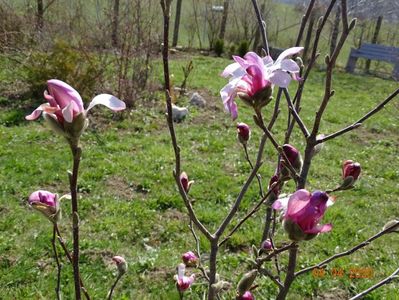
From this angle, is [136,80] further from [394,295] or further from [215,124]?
[394,295]

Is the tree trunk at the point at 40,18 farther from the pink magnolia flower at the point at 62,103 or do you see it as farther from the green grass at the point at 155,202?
the pink magnolia flower at the point at 62,103

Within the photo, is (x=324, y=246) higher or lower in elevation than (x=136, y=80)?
lower

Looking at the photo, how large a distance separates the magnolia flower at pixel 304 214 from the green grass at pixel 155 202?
2.27 metres

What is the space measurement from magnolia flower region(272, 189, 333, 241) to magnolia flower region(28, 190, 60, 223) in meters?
0.51

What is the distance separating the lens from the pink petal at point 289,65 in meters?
0.83

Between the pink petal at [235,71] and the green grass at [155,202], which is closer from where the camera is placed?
the pink petal at [235,71]

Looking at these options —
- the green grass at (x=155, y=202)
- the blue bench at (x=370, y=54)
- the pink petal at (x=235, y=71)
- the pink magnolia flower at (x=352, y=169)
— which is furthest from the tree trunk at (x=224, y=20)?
the pink petal at (x=235, y=71)

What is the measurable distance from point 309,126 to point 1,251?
18.0 feet

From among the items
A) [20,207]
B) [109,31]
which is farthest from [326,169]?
[109,31]

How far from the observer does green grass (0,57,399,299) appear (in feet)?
10.8

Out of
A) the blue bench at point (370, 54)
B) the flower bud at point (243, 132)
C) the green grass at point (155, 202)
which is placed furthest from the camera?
the blue bench at point (370, 54)

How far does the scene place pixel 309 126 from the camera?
7.56 meters

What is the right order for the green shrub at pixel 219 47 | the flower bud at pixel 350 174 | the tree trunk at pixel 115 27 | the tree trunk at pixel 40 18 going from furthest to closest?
the green shrub at pixel 219 47, the tree trunk at pixel 40 18, the tree trunk at pixel 115 27, the flower bud at pixel 350 174

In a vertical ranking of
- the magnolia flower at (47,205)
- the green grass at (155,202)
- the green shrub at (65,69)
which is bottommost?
the green grass at (155,202)
